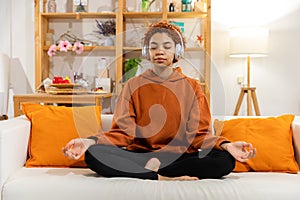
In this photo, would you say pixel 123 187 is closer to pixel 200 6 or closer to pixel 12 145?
pixel 12 145

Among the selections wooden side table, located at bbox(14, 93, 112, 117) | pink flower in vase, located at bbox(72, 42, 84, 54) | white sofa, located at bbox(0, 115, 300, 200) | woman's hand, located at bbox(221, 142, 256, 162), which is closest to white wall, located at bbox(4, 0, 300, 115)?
pink flower in vase, located at bbox(72, 42, 84, 54)

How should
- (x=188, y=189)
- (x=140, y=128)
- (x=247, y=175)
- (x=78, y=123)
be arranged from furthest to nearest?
(x=78, y=123) < (x=140, y=128) < (x=247, y=175) < (x=188, y=189)

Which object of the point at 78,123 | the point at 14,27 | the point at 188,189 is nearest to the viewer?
the point at 188,189

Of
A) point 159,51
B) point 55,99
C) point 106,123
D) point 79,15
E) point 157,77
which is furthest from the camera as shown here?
point 79,15

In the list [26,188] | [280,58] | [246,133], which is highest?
[280,58]

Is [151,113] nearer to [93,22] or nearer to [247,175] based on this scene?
[247,175]

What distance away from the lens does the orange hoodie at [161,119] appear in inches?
73.5

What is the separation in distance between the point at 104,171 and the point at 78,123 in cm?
48

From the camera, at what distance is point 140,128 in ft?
6.23

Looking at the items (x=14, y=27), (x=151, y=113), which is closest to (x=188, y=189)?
(x=151, y=113)

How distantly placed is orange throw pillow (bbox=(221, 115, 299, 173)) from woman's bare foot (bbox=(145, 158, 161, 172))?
0.41 meters

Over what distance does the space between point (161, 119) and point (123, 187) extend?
467 mm

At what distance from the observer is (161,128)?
1883mm

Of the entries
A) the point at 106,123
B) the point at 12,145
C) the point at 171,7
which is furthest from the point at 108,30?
the point at 12,145
